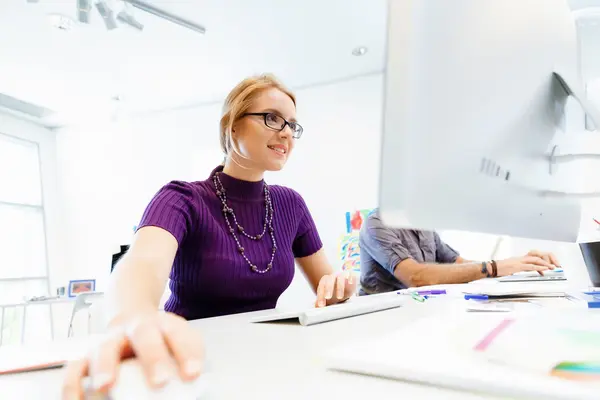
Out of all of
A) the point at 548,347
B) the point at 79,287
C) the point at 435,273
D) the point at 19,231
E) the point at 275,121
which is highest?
the point at 275,121

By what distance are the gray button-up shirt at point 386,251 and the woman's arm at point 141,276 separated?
2.84 ft

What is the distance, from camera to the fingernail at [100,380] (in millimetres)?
236

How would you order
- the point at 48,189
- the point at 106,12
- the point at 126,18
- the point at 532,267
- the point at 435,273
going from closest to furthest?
the point at 532,267
the point at 435,273
the point at 106,12
the point at 126,18
the point at 48,189

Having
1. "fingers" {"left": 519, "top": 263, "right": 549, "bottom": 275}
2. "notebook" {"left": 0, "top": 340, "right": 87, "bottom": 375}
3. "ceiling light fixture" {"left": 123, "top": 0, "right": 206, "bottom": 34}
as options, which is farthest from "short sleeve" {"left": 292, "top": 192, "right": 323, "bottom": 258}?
"ceiling light fixture" {"left": 123, "top": 0, "right": 206, "bottom": 34}

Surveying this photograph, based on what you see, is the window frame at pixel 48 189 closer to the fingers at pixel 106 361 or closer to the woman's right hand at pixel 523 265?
the woman's right hand at pixel 523 265

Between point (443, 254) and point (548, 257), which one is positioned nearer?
point (548, 257)

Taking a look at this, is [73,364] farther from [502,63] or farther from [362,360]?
[502,63]

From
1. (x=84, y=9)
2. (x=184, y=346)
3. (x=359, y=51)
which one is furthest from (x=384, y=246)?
(x=359, y=51)

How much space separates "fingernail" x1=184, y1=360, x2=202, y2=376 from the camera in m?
0.25

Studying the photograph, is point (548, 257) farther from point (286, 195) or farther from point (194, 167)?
point (194, 167)

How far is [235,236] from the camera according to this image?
0.97 meters

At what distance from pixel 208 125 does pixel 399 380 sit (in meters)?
4.21

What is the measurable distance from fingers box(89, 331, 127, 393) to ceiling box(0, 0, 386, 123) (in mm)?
2739

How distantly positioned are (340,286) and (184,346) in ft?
1.87
